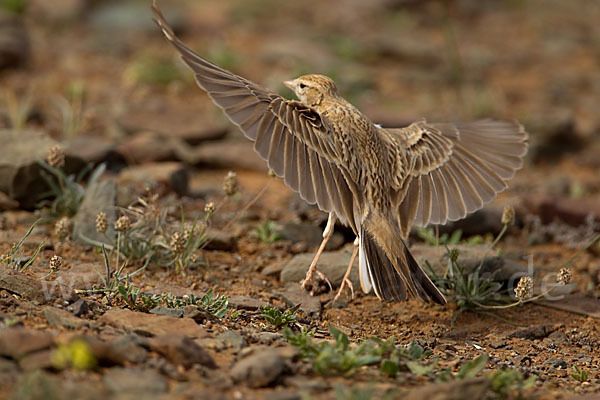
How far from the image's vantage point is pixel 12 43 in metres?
10.3

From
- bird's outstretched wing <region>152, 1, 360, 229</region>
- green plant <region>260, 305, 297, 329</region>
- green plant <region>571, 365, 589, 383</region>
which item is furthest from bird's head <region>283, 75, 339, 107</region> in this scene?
green plant <region>571, 365, 589, 383</region>

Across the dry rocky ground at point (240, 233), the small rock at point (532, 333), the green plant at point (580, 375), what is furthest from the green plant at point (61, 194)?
the green plant at point (580, 375)

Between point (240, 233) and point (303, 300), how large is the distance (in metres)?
1.37

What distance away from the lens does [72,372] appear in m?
3.25

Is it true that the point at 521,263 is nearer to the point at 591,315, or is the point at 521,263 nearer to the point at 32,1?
the point at 591,315

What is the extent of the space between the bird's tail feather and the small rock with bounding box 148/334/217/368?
4.98 ft

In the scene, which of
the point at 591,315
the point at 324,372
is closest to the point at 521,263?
the point at 591,315

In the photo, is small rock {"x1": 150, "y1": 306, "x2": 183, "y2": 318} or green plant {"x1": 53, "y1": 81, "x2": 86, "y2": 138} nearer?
small rock {"x1": 150, "y1": 306, "x2": 183, "y2": 318}

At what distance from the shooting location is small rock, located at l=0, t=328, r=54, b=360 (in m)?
3.27

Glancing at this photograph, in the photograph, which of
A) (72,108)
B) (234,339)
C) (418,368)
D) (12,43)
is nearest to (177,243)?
(234,339)

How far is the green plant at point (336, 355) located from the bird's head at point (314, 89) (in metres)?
2.48

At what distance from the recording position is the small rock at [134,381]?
124 inches

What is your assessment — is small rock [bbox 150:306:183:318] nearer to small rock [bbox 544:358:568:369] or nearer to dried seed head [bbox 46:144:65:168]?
dried seed head [bbox 46:144:65:168]

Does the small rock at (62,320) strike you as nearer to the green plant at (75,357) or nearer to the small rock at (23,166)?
the green plant at (75,357)
